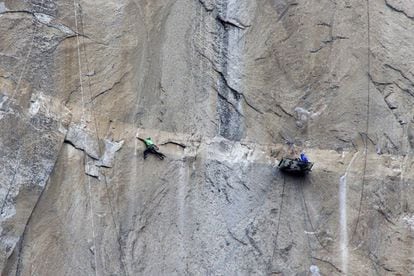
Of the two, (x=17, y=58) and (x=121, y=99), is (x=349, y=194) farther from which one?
(x=17, y=58)

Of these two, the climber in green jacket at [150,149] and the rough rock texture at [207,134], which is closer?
the rough rock texture at [207,134]

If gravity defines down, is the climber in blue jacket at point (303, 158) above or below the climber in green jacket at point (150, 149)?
above

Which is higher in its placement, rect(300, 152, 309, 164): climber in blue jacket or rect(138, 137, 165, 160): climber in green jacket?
rect(300, 152, 309, 164): climber in blue jacket

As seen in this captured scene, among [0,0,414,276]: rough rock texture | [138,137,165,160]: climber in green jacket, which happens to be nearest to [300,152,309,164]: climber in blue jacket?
[0,0,414,276]: rough rock texture

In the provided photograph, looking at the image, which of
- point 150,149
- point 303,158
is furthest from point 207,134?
point 303,158

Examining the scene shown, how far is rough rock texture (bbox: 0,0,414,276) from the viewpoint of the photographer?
7383 mm

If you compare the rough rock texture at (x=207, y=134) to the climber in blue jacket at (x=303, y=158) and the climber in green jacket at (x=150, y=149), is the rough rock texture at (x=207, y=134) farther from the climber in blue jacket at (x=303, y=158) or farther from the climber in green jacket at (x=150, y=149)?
the climber in blue jacket at (x=303, y=158)

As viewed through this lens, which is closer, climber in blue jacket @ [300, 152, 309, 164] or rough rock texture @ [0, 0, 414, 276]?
rough rock texture @ [0, 0, 414, 276]

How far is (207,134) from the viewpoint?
26.5 feet

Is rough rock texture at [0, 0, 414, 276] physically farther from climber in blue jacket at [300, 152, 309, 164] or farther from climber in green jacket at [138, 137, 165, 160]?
climber in blue jacket at [300, 152, 309, 164]

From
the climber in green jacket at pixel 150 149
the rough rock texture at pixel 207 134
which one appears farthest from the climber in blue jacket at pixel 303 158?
the climber in green jacket at pixel 150 149

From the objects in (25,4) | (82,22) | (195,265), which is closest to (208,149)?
(195,265)

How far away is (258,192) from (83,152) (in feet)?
7.10

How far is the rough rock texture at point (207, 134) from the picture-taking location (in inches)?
291
